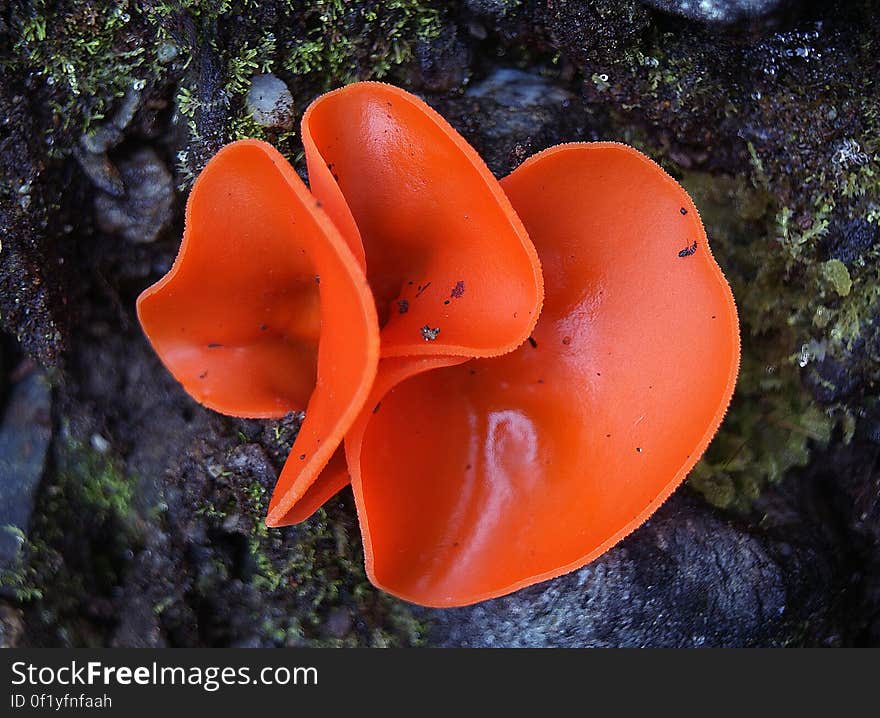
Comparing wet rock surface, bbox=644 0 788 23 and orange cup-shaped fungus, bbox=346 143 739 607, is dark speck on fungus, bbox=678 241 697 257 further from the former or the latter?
wet rock surface, bbox=644 0 788 23

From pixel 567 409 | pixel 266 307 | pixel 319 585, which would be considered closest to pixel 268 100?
pixel 266 307

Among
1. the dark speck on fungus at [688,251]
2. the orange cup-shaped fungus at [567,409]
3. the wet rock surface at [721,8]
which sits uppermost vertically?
the wet rock surface at [721,8]

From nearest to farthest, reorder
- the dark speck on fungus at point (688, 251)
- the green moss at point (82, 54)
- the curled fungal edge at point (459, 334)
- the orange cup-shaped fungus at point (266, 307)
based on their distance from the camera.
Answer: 1. the orange cup-shaped fungus at point (266, 307)
2. the curled fungal edge at point (459, 334)
3. the dark speck on fungus at point (688, 251)
4. the green moss at point (82, 54)

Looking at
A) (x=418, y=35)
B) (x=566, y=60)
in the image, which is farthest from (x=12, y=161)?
(x=566, y=60)

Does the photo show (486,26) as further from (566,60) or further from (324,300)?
(324,300)

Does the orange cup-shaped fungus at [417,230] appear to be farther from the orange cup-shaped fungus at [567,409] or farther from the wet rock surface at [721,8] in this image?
the wet rock surface at [721,8]

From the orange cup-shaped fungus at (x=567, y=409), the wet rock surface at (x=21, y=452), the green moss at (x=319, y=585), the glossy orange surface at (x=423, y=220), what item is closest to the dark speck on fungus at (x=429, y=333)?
the glossy orange surface at (x=423, y=220)

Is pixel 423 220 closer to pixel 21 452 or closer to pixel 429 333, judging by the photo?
pixel 429 333
